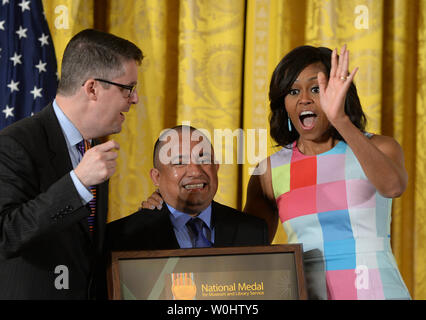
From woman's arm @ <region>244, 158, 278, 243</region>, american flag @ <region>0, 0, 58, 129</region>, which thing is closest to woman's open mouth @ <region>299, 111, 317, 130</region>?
woman's arm @ <region>244, 158, 278, 243</region>

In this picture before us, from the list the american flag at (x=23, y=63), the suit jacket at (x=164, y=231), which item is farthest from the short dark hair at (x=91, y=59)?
the american flag at (x=23, y=63)

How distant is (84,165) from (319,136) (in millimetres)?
690

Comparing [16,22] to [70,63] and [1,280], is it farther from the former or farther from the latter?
[1,280]

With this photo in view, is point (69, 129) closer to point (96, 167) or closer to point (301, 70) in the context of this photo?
point (96, 167)

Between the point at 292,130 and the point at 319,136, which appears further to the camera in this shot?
the point at 292,130

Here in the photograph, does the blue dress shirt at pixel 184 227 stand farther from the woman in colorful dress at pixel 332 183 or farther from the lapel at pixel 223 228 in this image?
the woman in colorful dress at pixel 332 183

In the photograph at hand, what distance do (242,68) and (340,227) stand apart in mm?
975

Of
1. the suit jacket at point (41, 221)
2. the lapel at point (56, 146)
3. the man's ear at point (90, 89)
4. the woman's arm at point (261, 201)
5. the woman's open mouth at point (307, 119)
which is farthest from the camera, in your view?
the woman's arm at point (261, 201)

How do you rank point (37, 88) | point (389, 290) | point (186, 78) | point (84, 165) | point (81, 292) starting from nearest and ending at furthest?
point (84, 165) < point (81, 292) < point (389, 290) < point (37, 88) < point (186, 78)

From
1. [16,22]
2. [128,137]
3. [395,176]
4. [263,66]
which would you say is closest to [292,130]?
[395,176]

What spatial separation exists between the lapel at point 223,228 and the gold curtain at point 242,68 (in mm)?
702

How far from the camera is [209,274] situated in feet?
3.57

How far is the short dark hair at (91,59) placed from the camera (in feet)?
4.20

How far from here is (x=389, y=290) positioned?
4.23ft
